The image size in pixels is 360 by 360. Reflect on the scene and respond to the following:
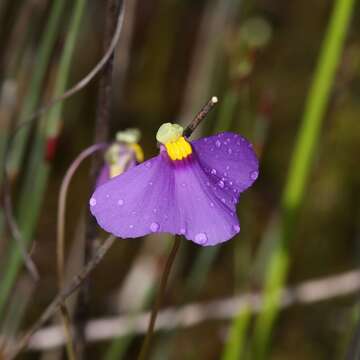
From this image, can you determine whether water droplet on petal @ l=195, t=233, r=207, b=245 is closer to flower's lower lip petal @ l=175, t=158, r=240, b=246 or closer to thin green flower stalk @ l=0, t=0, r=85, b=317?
flower's lower lip petal @ l=175, t=158, r=240, b=246

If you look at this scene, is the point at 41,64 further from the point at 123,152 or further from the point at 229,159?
the point at 229,159

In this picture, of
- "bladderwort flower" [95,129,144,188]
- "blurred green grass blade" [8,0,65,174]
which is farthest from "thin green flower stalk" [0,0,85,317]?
"bladderwort flower" [95,129,144,188]

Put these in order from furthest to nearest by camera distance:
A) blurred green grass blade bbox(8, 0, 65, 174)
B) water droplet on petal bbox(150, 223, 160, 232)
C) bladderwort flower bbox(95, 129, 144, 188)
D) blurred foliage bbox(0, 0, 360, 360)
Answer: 1. blurred foliage bbox(0, 0, 360, 360)
2. blurred green grass blade bbox(8, 0, 65, 174)
3. bladderwort flower bbox(95, 129, 144, 188)
4. water droplet on petal bbox(150, 223, 160, 232)

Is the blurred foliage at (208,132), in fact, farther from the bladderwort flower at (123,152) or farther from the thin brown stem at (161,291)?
the thin brown stem at (161,291)

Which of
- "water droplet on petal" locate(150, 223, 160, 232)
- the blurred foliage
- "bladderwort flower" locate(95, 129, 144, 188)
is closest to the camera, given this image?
"water droplet on petal" locate(150, 223, 160, 232)

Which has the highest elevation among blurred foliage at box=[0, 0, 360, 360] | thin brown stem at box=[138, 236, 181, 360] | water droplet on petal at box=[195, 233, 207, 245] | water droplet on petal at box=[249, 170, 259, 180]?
water droplet on petal at box=[249, 170, 259, 180]
